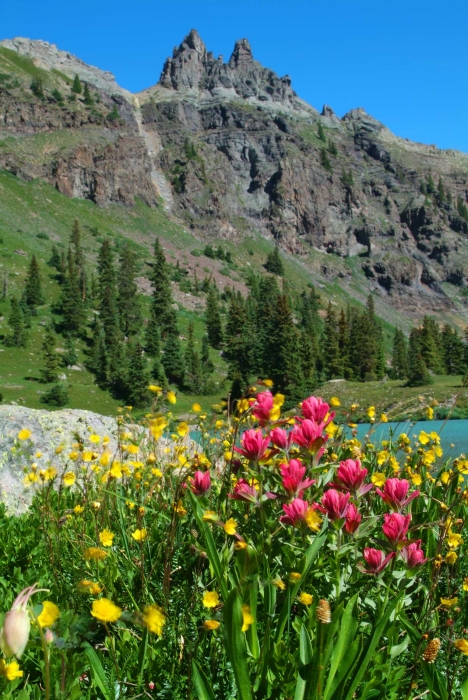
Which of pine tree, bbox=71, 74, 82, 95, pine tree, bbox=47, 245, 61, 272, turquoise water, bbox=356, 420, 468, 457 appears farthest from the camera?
pine tree, bbox=71, 74, 82, 95

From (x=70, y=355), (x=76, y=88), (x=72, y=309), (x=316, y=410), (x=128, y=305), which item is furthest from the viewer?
(x=76, y=88)

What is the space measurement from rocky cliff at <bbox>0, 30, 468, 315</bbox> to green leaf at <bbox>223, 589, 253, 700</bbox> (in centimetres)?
10881

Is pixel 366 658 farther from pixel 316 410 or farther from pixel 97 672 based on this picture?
pixel 316 410

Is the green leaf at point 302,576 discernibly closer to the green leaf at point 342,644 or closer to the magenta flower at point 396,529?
the green leaf at point 342,644

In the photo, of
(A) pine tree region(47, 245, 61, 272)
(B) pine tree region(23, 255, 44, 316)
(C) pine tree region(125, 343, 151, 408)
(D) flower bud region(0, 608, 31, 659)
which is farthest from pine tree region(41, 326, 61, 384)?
(D) flower bud region(0, 608, 31, 659)

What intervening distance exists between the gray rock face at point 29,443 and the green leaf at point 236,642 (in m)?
3.46

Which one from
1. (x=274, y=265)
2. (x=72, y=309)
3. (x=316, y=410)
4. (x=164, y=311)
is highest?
(x=274, y=265)

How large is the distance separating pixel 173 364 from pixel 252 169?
111 metres

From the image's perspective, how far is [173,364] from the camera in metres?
55.6

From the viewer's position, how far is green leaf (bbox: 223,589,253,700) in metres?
1.35

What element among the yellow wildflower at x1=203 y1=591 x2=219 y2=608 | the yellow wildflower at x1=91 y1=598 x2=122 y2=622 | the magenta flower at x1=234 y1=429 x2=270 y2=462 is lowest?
the yellow wildflower at x1=203 y1=591 x2=219 y2=608

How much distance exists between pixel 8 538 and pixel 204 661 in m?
2.16

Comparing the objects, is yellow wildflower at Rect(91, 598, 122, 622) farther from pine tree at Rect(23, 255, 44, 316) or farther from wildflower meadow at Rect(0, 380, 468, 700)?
pine tree at Rect(23, 255, 44, 316)

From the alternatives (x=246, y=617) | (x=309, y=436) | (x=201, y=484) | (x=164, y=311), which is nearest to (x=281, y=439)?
(x=309, y=436)
